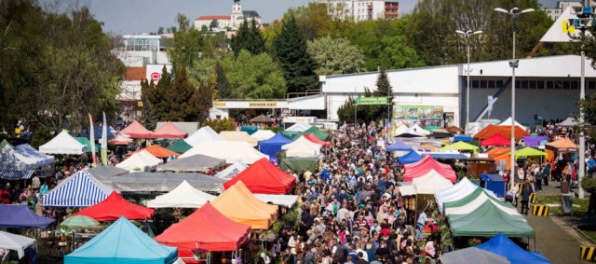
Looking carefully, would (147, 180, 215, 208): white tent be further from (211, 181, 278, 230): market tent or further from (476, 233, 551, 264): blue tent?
(476, 233, 551, 264): blue tent

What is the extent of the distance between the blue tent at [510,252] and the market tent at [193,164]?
591 inches

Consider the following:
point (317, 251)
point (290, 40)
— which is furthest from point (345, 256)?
point (290, 40)

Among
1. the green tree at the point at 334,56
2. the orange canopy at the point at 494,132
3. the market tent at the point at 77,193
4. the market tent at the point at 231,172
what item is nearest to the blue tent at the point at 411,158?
the market tent at the point at 231,172

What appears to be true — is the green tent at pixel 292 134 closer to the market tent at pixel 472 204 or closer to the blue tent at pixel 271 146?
the blue tent at pixel 271 146

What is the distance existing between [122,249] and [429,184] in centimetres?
1198

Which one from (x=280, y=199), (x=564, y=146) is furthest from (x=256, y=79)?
(x=280, y=199)

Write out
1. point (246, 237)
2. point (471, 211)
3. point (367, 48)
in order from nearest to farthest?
point (246, 237) < point (471, 211) < point (367, 48)

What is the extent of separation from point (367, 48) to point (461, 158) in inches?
2830

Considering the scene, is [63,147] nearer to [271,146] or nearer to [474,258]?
[271,146]

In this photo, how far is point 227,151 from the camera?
33.8 m

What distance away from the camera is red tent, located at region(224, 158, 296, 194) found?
24.9 m

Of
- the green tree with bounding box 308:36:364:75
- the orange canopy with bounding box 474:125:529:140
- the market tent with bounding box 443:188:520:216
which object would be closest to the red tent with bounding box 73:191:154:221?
the market tent with bounding box 443:188:520:216

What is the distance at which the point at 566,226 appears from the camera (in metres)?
25.9

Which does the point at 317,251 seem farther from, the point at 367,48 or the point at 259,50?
the point at 367,48
